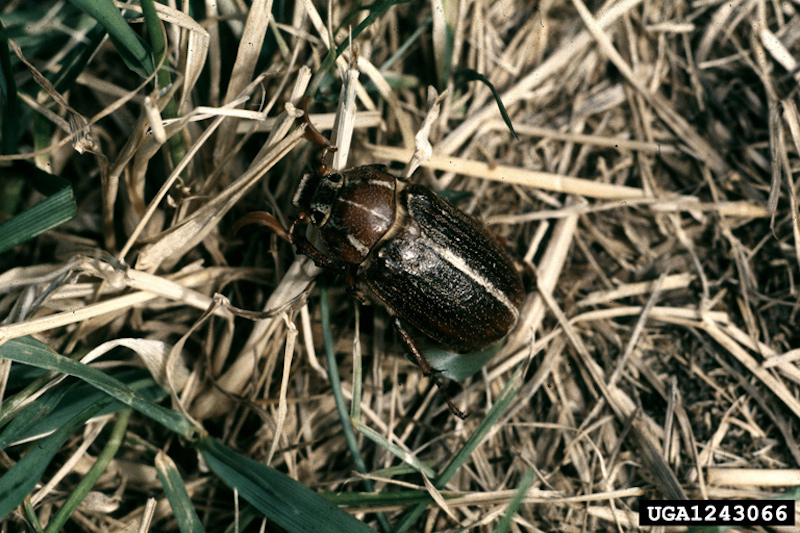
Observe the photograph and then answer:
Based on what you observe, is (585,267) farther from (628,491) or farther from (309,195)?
(309,195)

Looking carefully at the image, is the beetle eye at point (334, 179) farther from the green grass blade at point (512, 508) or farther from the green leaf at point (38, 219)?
the green grass blade at point (512, 508)

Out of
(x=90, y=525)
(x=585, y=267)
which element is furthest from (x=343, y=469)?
(x=585, y=267)

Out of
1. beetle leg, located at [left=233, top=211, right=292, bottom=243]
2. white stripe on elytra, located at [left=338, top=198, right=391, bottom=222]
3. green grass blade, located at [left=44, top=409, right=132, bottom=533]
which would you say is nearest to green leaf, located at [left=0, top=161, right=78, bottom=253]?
beetle leg, located at [left=233, top=211, right=292, bottom=243]

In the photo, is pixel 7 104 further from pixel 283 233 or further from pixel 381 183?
pixel 381 183

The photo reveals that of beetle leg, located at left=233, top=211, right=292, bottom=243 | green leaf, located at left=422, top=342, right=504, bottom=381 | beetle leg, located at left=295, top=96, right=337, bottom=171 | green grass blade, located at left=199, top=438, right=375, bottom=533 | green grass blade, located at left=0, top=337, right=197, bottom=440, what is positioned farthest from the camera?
green leaf, located at left=422, top=342, right=504, bottom=381

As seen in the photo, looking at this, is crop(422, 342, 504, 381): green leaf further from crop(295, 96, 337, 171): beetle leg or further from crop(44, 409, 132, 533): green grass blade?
crop(44, 409, 132, 533): green grass blade

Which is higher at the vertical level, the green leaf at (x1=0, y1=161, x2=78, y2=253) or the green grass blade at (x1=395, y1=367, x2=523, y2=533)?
the green leaf at (x1=0, y1=161, x2=78, y2=253)
